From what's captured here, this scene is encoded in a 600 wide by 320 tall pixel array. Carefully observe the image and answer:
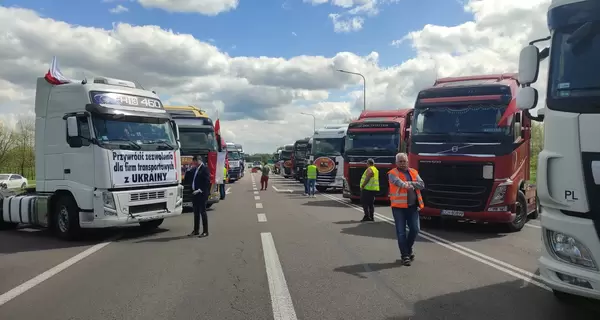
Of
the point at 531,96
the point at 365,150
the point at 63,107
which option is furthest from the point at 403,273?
the point at 365,150

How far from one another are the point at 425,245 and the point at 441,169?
→ 7.51 ft

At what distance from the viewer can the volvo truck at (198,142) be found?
49.5ft

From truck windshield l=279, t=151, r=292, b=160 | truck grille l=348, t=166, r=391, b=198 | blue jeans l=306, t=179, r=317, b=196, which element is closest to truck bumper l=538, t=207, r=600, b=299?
truck grille l=348, t=166, r=391, b=198

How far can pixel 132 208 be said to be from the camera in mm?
9789

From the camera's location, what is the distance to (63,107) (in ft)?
32.7

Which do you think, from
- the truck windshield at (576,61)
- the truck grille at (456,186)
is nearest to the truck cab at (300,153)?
the truck grille at (456,186)

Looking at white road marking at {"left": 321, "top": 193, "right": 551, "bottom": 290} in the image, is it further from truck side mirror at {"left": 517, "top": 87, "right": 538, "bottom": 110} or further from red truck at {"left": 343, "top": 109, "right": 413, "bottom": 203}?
red truck at {"left": 343, "top": 109, "right": 413, "bottom": 203}

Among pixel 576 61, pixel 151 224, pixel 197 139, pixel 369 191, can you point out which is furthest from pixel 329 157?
pixel 576 61

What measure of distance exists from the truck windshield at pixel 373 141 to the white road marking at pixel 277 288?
10.1 m

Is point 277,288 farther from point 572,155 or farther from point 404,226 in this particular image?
point 572,155

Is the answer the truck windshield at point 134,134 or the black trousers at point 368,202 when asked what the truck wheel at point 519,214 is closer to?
the black trousers at point 368,202

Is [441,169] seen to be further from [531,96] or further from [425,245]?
[531,96]

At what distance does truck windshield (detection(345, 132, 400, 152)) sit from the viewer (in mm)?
17939

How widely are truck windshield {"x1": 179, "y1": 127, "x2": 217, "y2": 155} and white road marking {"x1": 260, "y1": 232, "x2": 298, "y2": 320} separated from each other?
294 inches
